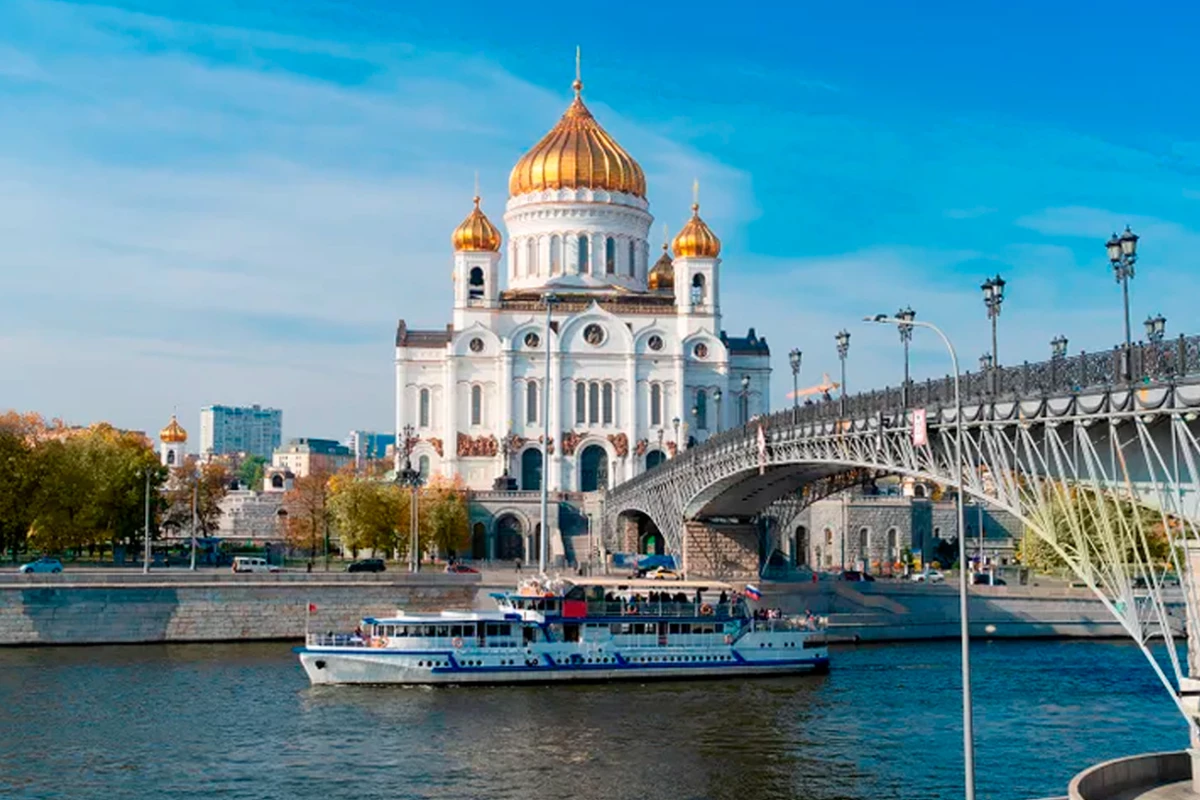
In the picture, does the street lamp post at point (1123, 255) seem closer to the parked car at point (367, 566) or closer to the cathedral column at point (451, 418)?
the parked car at point (367, 566)

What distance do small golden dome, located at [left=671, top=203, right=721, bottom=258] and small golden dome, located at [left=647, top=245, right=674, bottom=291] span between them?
8.53 metres

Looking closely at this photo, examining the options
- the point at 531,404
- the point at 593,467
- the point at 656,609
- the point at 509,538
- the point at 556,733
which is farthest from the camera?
the point at 531,404

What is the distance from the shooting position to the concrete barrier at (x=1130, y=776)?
65.1 ft

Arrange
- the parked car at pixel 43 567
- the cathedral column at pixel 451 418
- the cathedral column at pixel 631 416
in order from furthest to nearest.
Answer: the cathedral column at pixel 451 418 < the cathedral column at pixel 631 416 < the parked car at pixel 43 567

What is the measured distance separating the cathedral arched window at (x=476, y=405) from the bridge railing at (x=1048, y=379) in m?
51.4

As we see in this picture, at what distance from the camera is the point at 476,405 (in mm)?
96312

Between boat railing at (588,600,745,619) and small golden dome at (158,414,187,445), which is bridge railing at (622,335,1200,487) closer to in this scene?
boat railing at (588,600,745,619)

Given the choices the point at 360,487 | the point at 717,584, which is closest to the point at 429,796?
the point at 717,584

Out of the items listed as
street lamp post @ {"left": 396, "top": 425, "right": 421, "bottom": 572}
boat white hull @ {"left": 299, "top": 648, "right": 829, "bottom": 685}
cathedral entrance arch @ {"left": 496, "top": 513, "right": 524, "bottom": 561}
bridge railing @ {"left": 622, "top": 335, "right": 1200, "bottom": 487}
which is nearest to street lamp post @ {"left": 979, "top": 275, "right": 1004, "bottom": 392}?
bridge railing @ {"left": 622, "top": 335, "right": 1200, "bottom": 487}

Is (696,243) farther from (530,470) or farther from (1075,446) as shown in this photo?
(1075,446)

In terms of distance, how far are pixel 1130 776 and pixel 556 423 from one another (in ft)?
246

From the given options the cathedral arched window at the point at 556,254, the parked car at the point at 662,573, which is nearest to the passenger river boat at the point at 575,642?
the parked car at the point at 662,573

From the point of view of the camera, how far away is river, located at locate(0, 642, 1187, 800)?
1225 inches

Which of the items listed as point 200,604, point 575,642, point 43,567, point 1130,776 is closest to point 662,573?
point 575,642
